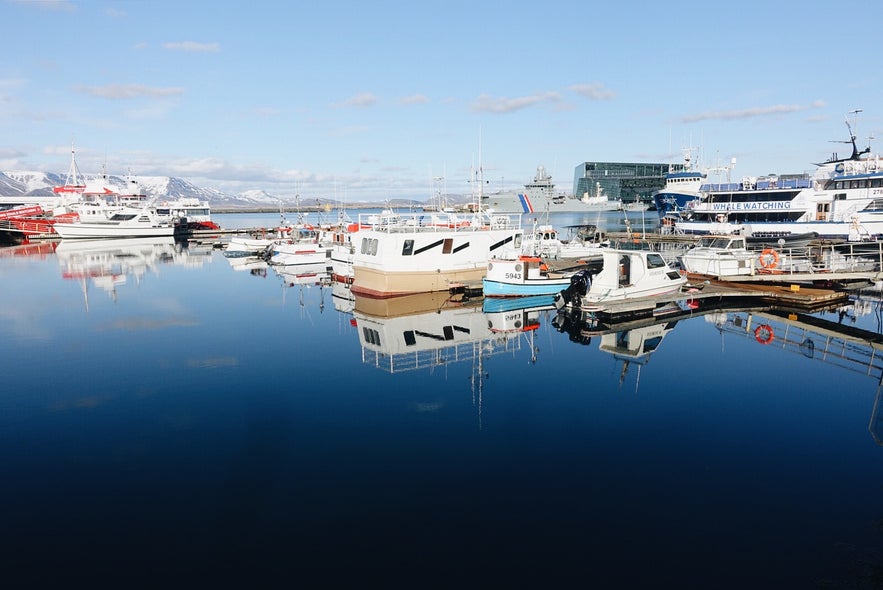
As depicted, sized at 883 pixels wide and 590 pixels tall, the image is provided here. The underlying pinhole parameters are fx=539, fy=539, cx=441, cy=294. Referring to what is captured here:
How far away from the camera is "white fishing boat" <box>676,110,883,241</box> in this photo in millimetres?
52234

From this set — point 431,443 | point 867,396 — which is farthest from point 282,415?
point 867,396

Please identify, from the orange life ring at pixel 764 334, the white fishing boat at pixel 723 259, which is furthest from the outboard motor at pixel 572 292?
the orange life ring at pixel 764 334

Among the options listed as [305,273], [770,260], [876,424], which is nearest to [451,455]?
[876,424]

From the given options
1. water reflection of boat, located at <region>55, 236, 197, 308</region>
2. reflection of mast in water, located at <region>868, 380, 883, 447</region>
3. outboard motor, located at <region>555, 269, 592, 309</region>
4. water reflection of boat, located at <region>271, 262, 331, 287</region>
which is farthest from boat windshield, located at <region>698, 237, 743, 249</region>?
water reflection of boat, located at <region>55, 236, 197, 308</region>

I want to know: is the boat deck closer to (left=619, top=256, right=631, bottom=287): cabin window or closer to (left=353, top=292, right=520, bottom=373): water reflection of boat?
(left=619, top=256, right=631, bottom=287): cabin window

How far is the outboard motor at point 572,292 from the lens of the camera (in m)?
32.3

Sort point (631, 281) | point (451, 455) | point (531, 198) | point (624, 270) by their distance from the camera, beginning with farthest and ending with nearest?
point (531, 198)
point (624, 270)
point (631, 281)
point (451, 455)

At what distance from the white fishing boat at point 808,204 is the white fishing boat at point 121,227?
86.7 m

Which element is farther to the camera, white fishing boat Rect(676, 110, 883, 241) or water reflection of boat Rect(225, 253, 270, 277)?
water reflection of boat Rect(225, 253, 270, 277)

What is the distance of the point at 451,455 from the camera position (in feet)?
47.1

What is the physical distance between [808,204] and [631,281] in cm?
3854

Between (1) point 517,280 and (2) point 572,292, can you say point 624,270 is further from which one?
(1) point 517,280

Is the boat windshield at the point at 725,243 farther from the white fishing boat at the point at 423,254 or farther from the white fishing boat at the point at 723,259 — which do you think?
the white fishing boat at the point at 423,254

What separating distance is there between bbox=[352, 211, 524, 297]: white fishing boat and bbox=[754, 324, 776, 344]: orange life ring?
1644 centimetres
